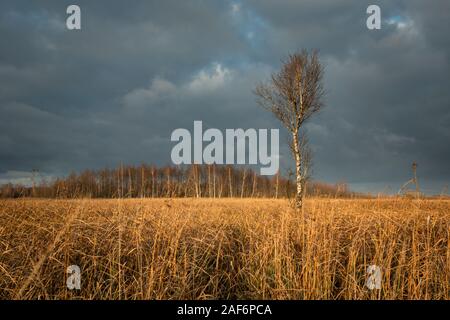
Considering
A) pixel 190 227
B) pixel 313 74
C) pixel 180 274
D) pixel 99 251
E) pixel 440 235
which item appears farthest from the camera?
pixel 313 74

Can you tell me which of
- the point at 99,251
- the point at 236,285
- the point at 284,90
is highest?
the point at 284,90

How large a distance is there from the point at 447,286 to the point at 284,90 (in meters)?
13.2

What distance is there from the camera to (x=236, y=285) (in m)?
4.80
